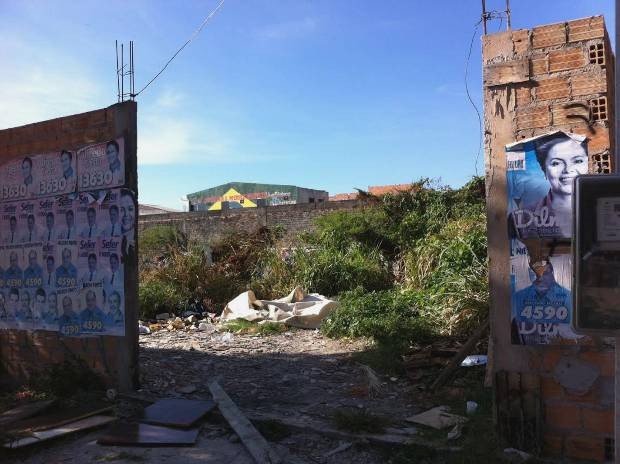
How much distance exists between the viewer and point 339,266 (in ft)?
39.1

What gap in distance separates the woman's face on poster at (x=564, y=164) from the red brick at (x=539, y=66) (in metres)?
0.52

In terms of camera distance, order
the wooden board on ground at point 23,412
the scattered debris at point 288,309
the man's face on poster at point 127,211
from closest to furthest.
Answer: the wooden board on ground at point 23,412 < the man's face on poster at point 127,211 < the scattered debris at point 288,309

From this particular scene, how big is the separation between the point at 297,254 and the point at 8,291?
7.25 metres

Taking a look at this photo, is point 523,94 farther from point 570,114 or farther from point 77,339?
point 77,339

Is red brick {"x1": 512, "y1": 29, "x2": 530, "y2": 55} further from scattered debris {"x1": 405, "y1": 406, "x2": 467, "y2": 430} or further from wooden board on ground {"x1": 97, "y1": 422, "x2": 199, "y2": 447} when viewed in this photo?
wooden board on ground {"x1": 97, "y1": 422, "x2": 199, "y2": 447}

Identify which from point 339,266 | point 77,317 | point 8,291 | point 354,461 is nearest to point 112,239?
point 77,317

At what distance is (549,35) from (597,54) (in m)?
0.33

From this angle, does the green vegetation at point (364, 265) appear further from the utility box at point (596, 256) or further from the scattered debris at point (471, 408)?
the utility box at point (596, 256)

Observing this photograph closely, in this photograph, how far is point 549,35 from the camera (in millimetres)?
3785

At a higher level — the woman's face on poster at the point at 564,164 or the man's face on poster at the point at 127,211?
the woman's face on poster at the point at 564,164

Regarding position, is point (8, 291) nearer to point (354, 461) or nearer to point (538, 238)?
point (354, 461)

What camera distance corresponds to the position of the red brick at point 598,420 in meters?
3.57

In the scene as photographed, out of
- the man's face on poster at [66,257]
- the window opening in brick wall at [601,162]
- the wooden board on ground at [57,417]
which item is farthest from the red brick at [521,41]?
the man's face on poster at [66,257]

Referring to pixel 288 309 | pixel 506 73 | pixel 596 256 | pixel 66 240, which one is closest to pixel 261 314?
pixel 288 309
